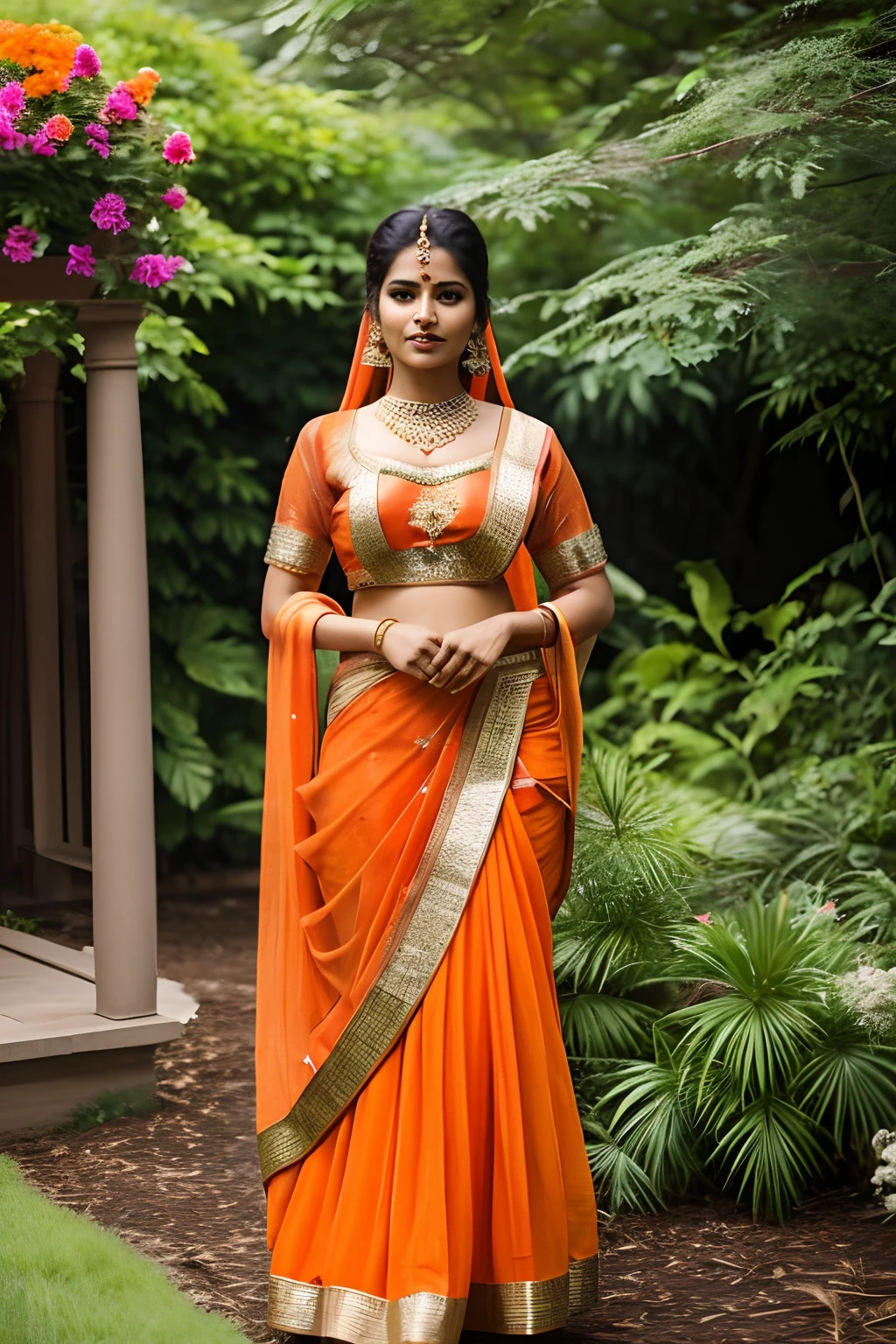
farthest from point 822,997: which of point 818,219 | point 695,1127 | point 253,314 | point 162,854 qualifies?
point 253,314

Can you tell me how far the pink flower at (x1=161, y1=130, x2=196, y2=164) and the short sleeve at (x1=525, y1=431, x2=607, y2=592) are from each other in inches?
69.1

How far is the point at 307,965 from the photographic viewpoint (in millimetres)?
3121

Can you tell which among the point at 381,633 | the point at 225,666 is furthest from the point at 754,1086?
the point at 225,666

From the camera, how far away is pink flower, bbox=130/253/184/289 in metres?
4.32

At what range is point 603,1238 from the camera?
3.78 meters

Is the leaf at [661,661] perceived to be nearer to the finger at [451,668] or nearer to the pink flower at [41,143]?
the pink flower at [41,143]

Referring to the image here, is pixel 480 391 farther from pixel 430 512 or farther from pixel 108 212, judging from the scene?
pixel 108 212

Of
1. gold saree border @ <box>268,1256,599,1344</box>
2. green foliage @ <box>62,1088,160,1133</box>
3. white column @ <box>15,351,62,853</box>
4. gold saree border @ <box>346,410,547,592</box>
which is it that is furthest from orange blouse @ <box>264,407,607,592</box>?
green foliage @ <box>62,1088,160,1133</box>

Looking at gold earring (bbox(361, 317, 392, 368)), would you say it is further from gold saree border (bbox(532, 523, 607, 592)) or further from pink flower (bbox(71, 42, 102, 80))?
pink flower (bbox(71, 42, 102, 80))

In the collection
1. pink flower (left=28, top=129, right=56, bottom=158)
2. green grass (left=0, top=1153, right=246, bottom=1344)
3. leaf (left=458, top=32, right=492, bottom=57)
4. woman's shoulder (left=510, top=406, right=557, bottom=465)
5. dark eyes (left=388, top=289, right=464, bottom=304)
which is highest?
leaf (left=458, top=32, right=492, bottom=57)

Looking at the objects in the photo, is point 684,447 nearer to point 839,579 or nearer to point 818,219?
point 839,579

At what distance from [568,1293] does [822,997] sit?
131cm

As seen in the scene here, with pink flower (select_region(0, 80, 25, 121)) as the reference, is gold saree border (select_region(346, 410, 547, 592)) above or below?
below

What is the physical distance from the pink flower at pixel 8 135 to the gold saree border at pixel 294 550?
1.66 metres
